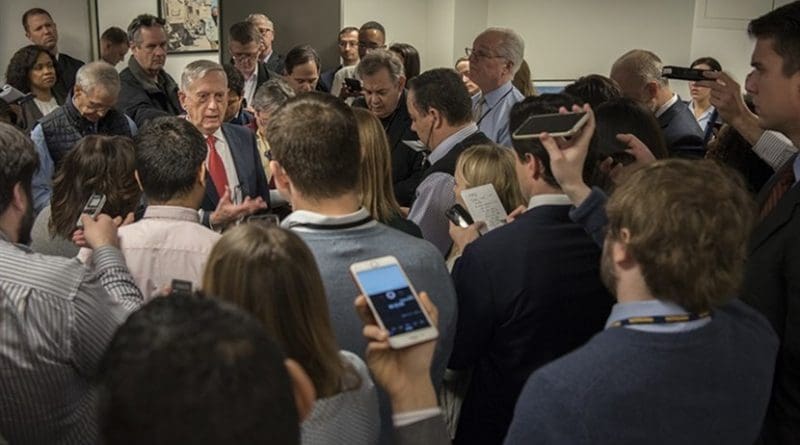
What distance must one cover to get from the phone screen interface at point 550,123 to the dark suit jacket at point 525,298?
0.58 ft

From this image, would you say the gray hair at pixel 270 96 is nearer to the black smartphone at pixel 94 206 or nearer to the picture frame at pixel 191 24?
the black smartphone at pixel 94 206

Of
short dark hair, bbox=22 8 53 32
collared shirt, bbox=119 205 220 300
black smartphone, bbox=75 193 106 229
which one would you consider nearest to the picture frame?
short dark hair, bbox=22 8 53 32

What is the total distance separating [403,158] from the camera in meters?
3.59

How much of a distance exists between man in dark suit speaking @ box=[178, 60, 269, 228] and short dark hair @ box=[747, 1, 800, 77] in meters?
1.87

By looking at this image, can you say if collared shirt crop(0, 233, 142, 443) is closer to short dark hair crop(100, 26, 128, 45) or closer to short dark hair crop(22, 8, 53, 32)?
short dark hair crop(22, 8, 53, 32)

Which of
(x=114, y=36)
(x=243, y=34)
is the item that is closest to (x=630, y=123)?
(x=243, y=34)

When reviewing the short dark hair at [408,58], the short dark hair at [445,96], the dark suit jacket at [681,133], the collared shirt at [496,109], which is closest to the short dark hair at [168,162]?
the short dark hair at [445,96]

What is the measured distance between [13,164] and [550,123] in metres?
1.16

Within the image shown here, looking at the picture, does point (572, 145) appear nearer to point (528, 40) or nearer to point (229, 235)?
point (229, 235)

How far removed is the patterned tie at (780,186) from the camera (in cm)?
196

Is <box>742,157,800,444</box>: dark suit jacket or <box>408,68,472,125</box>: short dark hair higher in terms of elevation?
<box>408,68,472,125</box>: short dark hair

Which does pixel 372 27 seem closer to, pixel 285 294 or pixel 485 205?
pixel 485 205

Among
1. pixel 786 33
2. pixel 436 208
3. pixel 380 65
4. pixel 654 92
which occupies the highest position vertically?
pixel 786 33

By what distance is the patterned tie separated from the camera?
196 cm
